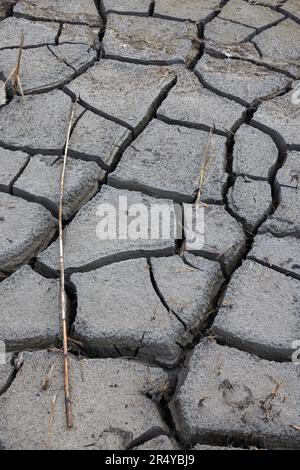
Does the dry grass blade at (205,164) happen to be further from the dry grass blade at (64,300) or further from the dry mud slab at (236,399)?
the dry mud slab at (236,399)

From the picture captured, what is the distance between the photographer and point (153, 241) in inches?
93.5

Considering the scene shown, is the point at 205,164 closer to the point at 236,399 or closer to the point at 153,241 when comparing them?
the point at 153,241

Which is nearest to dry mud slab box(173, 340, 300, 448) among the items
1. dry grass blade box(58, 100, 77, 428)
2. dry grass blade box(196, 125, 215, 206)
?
dry grass blade box(58, 100, 77, 428)

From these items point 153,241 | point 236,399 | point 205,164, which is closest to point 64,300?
point 153,241

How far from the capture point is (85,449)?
71.1 inches

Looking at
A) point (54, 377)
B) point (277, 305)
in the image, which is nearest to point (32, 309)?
point (54, 377)

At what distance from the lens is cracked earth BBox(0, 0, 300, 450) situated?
1914 millimetres

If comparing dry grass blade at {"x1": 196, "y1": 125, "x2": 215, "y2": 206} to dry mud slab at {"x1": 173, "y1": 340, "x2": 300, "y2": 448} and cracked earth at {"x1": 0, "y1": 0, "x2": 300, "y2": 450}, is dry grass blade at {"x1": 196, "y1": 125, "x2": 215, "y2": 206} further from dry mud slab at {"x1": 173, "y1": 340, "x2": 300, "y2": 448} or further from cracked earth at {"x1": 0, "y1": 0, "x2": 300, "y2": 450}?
dry mud slab at {"x1": 173, "y1": 340, "x2": 300, "y2": 448}

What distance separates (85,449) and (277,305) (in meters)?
0.80

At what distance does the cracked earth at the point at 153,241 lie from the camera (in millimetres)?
1914

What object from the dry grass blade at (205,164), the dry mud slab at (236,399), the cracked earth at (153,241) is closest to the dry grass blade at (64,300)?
the cracked earth at (153,241)

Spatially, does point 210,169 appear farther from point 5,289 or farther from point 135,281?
point 5,289

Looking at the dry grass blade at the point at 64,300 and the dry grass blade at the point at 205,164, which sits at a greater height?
the dry grass blade at the point at 205,164

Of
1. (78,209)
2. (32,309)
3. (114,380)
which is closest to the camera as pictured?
(114,380)
